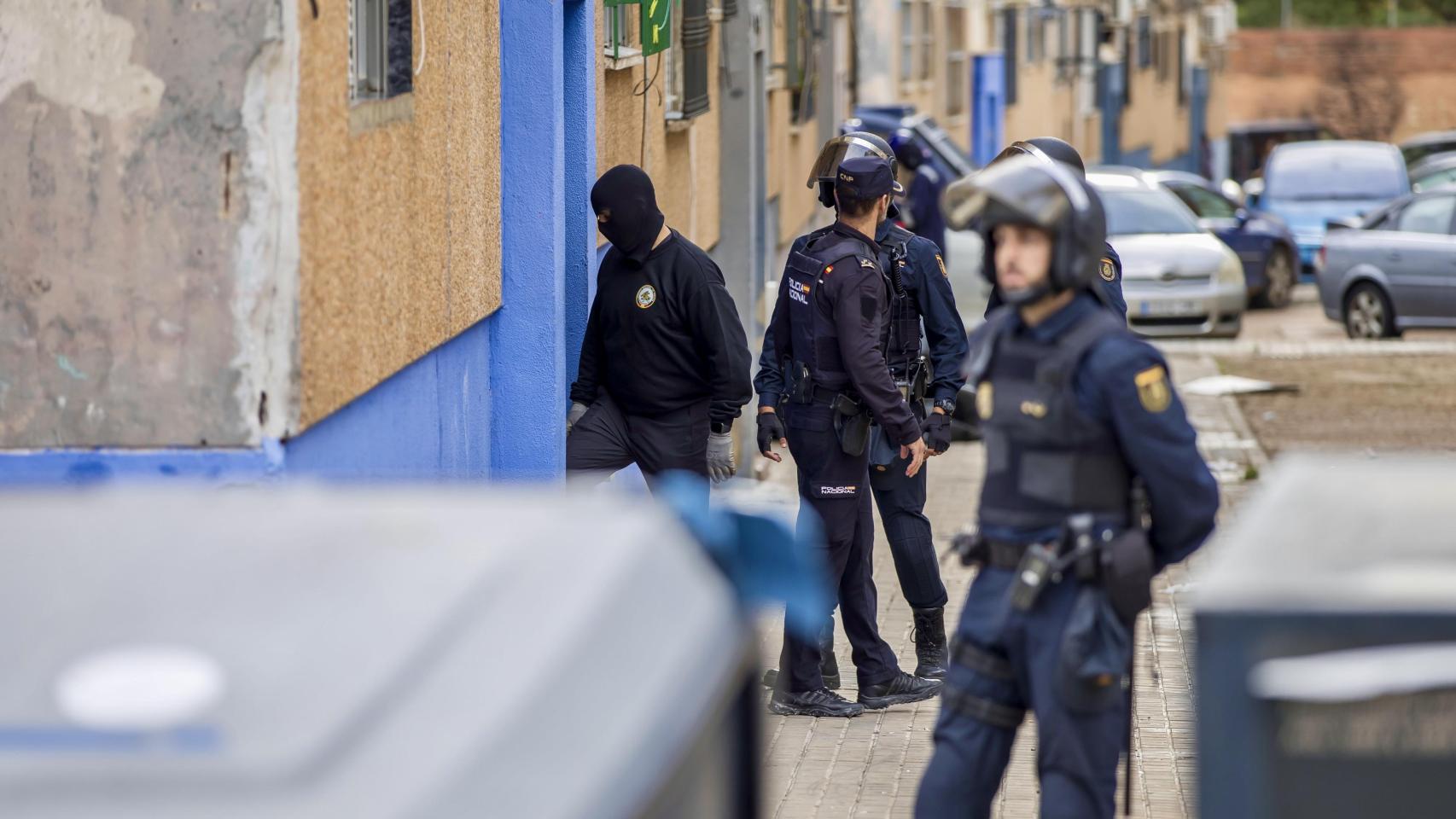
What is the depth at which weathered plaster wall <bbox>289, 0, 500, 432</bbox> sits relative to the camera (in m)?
5.23

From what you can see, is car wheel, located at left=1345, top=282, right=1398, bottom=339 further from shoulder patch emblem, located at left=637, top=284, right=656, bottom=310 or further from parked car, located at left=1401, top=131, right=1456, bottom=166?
shoulder patch emblem, located at left=637, top=284, right=656, bottom=310

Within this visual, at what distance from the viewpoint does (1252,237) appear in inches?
1013

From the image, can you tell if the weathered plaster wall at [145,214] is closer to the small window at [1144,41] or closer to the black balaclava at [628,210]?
the black balaclava at [628,210]

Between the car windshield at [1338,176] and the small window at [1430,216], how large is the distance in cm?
767

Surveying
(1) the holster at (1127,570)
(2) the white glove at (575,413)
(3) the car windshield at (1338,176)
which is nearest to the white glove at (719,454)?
(2) the white glove at (575,413)

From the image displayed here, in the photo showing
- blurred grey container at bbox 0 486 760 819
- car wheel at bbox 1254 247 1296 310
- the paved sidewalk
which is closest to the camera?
blurred grey container at bbox 0 486 760 819

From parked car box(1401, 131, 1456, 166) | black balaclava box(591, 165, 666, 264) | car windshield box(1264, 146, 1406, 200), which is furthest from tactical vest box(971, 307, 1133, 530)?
parked car box(1401, 131, 1456, 166)

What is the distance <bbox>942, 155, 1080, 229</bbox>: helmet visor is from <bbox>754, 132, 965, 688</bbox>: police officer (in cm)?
297

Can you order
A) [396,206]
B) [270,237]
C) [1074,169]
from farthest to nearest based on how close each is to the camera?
[1074,169] < [396,206] < [270,237]

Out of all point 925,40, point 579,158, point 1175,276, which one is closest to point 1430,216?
point 1175,276

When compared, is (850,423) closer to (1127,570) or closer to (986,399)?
(986,399)

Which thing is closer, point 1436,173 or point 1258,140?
point 1436,173

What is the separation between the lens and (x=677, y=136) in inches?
488

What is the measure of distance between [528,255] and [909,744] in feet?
9.06
